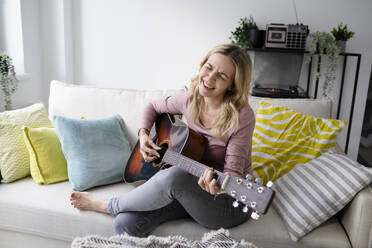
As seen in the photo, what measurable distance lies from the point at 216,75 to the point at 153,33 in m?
2.25

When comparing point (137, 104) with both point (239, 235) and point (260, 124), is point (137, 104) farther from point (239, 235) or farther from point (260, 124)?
point (239, 235)

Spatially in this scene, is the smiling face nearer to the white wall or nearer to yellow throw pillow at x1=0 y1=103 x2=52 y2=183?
yellow throw pillow at x1=0 y1=103 x2=52 y2=183

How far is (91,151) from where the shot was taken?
5.37 ft

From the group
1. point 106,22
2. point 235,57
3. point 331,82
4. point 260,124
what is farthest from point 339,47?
point 106,22

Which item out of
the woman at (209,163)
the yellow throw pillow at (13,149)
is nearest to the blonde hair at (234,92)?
the woman at (209,163)

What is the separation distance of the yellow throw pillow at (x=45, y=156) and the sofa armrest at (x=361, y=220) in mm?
1326

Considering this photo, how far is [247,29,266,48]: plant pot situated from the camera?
311 centimetres

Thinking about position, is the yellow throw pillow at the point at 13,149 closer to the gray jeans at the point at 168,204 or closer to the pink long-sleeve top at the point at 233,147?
the gray jeans at the point at 168,204

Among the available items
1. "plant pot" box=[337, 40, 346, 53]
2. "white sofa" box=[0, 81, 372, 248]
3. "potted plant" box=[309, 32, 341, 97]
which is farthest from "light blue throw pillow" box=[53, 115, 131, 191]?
"plant pot" box=[337, 40, 346, 53]

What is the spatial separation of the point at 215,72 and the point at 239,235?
68 centimetres

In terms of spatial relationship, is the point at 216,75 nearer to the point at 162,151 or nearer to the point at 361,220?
the point at 162,151

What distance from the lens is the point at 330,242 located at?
132 cm

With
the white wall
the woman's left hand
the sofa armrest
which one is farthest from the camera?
the white wall

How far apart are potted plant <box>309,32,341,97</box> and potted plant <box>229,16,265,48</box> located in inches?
18.6
